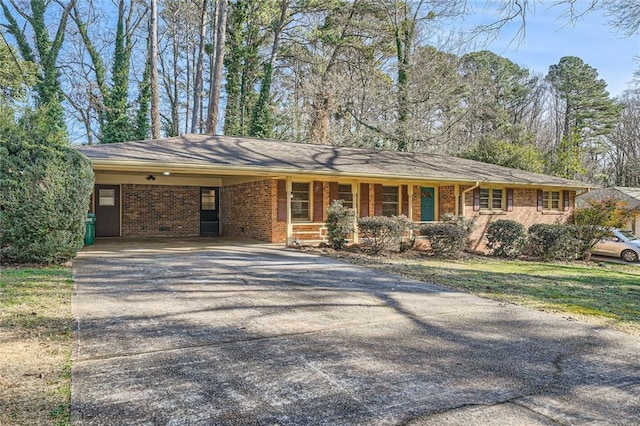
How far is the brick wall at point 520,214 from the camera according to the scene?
16781 mm

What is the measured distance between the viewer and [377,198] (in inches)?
610

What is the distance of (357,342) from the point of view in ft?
14.6

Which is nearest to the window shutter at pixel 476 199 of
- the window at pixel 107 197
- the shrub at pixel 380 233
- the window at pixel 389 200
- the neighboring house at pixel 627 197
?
the window at pixel 389 200

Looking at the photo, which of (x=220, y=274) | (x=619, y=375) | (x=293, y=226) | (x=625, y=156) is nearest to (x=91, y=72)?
(x=293, y=226)

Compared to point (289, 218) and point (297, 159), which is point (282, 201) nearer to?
point (289, 218)

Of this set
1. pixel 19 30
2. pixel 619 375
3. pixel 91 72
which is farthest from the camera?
pixel 91 72

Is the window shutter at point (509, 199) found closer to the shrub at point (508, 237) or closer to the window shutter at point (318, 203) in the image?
the shrub at point (508, 237)

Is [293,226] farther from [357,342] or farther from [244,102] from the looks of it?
[244,102]

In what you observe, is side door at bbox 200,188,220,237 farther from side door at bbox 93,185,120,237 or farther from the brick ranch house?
side door at bbox 93,185,120,237

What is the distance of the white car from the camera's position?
→ 17828 millimetres

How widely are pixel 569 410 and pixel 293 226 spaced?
11.0 meters

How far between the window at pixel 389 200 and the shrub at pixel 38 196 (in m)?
10.1

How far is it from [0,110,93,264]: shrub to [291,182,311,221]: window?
22.6 feet

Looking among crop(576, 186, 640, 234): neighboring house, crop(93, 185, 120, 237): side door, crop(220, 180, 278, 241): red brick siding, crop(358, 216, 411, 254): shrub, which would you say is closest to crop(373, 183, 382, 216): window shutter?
crop(358, 216, 411, 254): shrub
